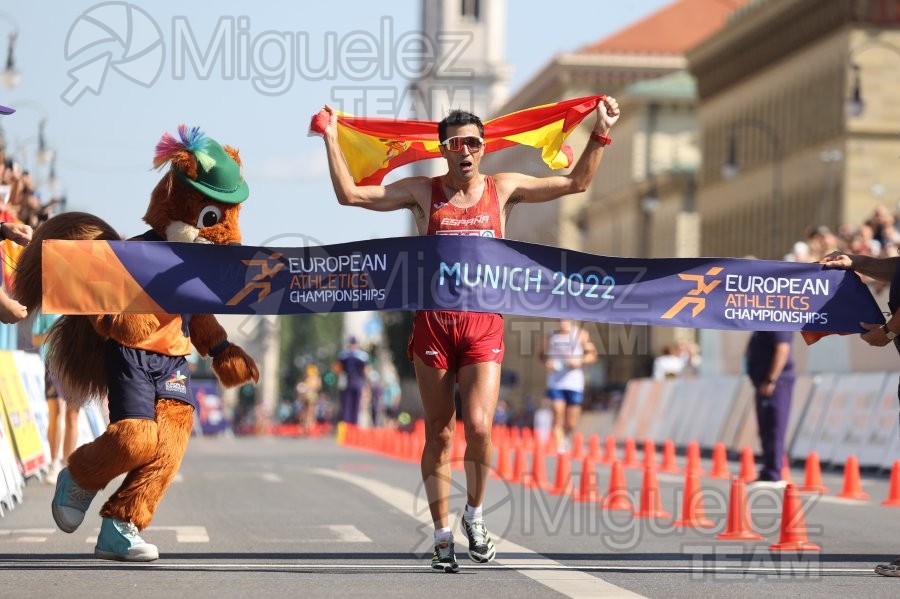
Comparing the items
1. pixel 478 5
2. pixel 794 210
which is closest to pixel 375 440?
pixel 794 210

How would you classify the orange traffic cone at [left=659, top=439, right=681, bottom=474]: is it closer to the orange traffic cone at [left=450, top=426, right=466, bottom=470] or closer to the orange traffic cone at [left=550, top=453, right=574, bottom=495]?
the orange traffic cone at [left=450, top=426, right=466, bottom=470]

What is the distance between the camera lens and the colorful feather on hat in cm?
1066

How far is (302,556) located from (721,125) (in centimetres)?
8046

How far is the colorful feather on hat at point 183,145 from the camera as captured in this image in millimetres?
10656

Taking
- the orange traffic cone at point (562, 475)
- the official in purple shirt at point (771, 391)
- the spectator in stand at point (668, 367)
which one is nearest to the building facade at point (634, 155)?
the spectator in stand at point (668, 367)

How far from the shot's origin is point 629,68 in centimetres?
12262

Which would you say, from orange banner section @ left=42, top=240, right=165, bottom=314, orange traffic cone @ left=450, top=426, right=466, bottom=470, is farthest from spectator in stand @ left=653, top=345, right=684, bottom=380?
orange banner section @ left=42, top=240, right=165, bottom=314

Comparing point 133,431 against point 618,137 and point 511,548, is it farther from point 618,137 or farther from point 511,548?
point 618,137

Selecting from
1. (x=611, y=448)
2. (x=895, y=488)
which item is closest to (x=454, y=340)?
(x=895, y=488)

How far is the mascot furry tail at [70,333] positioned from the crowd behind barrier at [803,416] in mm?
12852

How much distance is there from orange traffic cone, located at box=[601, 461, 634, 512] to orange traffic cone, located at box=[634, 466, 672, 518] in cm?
37

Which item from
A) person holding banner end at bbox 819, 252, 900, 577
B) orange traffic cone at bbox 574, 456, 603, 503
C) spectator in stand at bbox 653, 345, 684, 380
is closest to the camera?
person holding banner end at bbox 819, 252, 900, 577

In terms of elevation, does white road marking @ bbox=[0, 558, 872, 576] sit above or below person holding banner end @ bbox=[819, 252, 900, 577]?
below

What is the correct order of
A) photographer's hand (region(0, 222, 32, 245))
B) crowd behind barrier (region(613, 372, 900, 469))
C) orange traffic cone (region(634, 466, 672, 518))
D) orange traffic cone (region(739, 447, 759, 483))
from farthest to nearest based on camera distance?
crowd behind barrier (region(613, 372, 900, 469)) < orange traffic cone (region(739, 447, 759, 483)) < orange traffic cone (region(634, 466, 672, 518)) < photographer's hand (region(0, 222, 32, 245))
